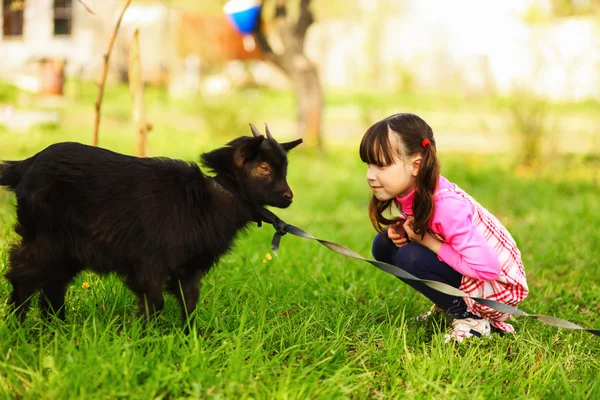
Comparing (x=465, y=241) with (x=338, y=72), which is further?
(x=338, y=72)

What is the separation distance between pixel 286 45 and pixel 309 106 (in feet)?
3.36

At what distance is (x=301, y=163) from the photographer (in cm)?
1002

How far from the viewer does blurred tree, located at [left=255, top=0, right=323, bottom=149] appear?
35.0 ft

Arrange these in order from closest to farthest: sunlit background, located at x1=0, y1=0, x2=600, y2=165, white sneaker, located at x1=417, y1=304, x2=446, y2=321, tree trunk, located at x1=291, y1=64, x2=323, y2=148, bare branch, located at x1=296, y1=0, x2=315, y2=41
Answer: white sneaker, located at x1=417, y1=304, x2=446, y2=321, sunlit background, located at x1=0, y1=0, x2=600, y2=165, bare branch, located at x1=296, y1=0, x2=315, y2=41, tree trunk, located at x1=291, y1=64, x2=323, y2=148

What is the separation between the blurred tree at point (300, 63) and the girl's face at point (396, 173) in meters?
7.40

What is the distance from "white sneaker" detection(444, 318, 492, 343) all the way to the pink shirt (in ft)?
0.14

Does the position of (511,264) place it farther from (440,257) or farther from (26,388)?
(26,388)

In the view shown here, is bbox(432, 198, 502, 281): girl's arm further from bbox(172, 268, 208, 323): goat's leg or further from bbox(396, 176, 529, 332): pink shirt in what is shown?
bbox(172, 268, 208, 323): goat's leg

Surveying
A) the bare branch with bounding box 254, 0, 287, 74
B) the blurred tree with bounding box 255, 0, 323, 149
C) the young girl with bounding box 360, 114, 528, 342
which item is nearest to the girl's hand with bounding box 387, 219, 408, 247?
the young girl with bounding box 360, 114, 528, 342

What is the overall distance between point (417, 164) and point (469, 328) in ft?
2.98

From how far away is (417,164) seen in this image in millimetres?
3373

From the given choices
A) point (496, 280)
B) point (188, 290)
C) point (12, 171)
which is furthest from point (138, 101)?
point (496, 280)

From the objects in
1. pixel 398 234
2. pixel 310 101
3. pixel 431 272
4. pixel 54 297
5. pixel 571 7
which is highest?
pixel 571 7

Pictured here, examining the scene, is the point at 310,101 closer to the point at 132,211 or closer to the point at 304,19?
the point at 304,19
